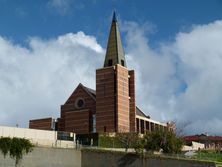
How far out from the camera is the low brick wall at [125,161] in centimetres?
6171

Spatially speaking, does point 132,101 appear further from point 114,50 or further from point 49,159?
point 49,159

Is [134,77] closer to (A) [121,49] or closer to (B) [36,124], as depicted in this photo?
(A) [121,49]

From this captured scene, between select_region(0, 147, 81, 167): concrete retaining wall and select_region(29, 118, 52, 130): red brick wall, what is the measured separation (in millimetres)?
51951

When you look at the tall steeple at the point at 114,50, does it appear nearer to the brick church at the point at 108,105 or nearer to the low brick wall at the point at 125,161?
the brick church at the point at 108,105

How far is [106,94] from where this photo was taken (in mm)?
109562

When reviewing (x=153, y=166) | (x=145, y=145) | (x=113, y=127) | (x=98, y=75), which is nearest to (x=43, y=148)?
(x=153, y=166)

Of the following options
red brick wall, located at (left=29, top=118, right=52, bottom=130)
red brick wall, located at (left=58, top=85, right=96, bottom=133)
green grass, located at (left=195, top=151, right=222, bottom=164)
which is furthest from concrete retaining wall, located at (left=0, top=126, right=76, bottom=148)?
red brick wall, located at (left=29, top=118, right=52, bottom=130)

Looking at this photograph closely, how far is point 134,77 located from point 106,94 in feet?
30.7

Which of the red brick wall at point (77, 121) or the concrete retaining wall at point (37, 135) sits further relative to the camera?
the red brick wall at point (77, 121)

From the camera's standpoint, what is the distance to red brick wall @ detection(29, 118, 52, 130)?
119 meters

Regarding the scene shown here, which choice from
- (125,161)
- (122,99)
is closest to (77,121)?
(122,99)

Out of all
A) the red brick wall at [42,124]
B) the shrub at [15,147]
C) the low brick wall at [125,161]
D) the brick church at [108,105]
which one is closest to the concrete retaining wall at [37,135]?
the low brick wall at [125,161]

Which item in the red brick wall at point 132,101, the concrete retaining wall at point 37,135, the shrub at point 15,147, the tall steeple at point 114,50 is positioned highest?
the tall steeple at point 114,50

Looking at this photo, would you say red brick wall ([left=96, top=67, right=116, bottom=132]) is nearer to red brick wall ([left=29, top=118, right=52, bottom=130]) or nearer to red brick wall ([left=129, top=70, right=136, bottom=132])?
red brick wall ([left=129, top=70, right=136, bottom=132])
